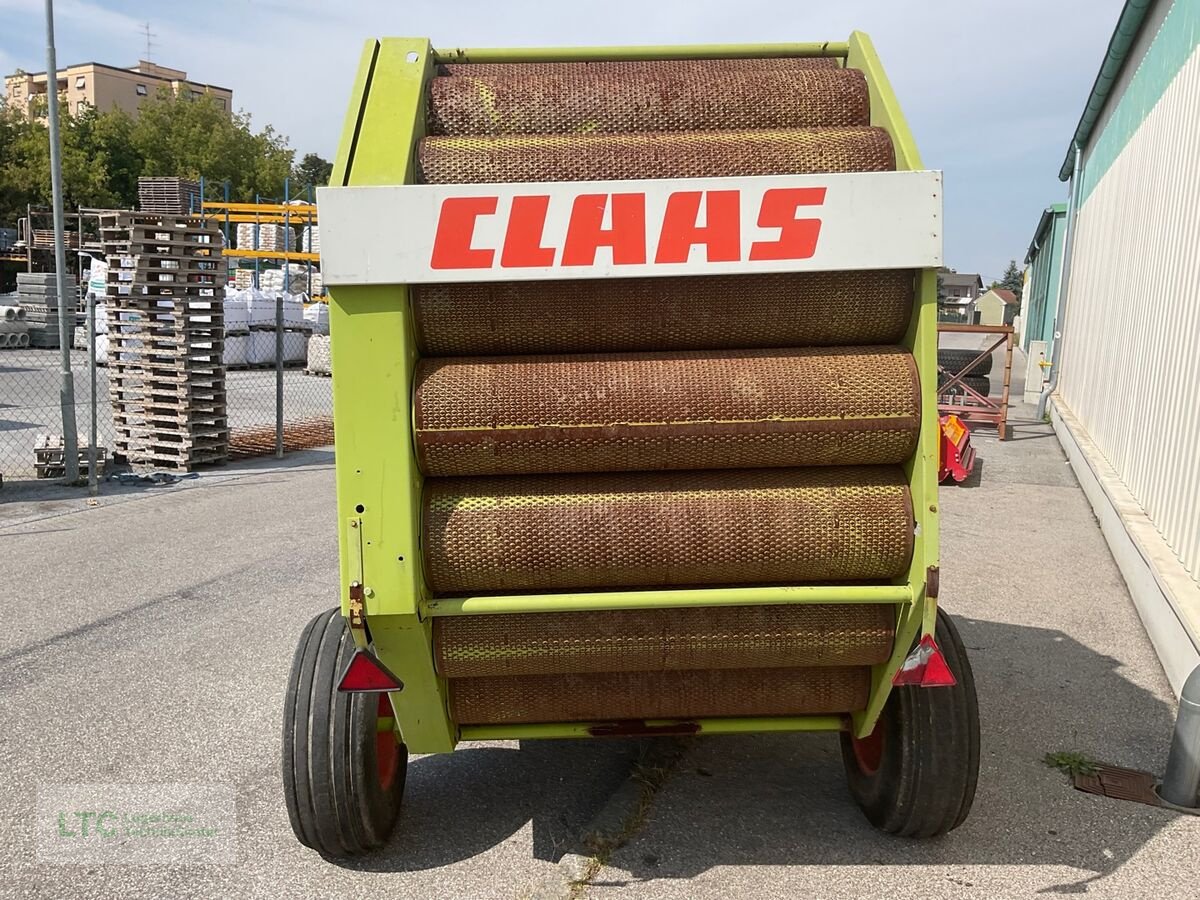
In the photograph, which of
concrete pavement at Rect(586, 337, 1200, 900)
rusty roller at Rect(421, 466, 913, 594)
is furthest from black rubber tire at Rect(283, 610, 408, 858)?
concrete pavement at Rect(586, 337, 1200, 900)

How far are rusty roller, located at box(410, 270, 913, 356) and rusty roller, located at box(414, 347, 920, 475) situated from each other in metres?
0.06

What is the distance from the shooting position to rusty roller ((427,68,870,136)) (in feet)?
9.63

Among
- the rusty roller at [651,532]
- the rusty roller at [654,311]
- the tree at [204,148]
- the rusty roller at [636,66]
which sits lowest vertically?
the rusty roller at [651,532]

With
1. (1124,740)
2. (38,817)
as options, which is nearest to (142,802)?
(38,817)

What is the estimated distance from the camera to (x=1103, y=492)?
27.7ft

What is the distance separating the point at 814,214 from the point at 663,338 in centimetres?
53

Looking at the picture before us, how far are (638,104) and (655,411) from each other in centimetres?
99

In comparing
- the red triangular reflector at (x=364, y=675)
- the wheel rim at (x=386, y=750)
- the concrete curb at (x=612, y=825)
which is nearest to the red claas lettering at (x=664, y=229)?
the red triangular reflector at (x=364, y=675)

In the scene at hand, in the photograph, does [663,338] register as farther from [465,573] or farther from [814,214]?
[465,573]

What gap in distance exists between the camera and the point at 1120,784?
3.83 m

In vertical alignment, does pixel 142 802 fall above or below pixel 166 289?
below

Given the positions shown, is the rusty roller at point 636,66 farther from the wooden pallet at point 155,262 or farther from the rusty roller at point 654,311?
the wooden pallet at point 155,262

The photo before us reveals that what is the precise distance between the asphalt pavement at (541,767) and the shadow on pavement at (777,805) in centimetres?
1

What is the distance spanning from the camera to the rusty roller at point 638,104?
294 centimetres
